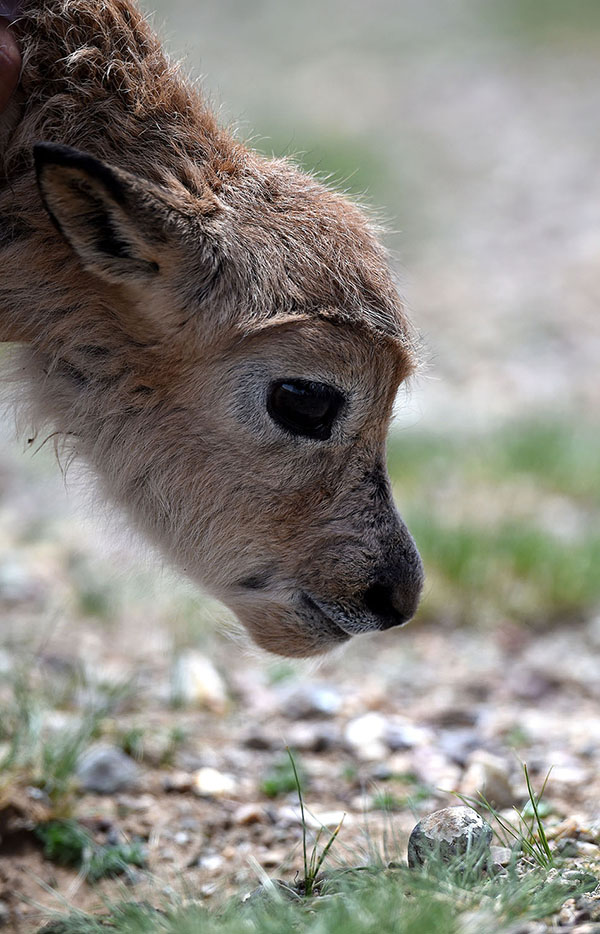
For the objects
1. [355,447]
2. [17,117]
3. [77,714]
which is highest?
[17,117]

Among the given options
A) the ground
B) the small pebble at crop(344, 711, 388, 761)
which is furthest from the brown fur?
the small pebble at crop(344, 711, 388, 761)

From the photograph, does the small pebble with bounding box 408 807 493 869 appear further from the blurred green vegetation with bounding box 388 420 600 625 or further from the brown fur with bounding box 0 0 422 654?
the blurred green vegetation with bounding box 388 420 600 625

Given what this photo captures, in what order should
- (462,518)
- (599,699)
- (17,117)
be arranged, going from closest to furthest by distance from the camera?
(17,117), (599,699), (462,518)

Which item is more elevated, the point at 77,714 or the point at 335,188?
the point at 335,188

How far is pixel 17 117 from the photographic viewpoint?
13.1ft

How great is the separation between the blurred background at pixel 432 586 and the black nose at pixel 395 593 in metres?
0.89

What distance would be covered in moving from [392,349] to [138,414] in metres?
0.93

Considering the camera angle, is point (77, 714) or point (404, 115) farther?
point (404, 115)

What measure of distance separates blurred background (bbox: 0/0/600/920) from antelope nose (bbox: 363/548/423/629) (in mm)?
910

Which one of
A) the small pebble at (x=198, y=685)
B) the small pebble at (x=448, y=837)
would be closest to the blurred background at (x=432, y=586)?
the small pebble at (x=198, y=685)

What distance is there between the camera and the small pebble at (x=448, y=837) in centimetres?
334

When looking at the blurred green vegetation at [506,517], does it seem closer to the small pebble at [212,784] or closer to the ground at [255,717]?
the ground at [255,717]

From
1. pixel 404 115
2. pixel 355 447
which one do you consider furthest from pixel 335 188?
pixel 404 115

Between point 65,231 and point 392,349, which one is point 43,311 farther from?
point 392,349
